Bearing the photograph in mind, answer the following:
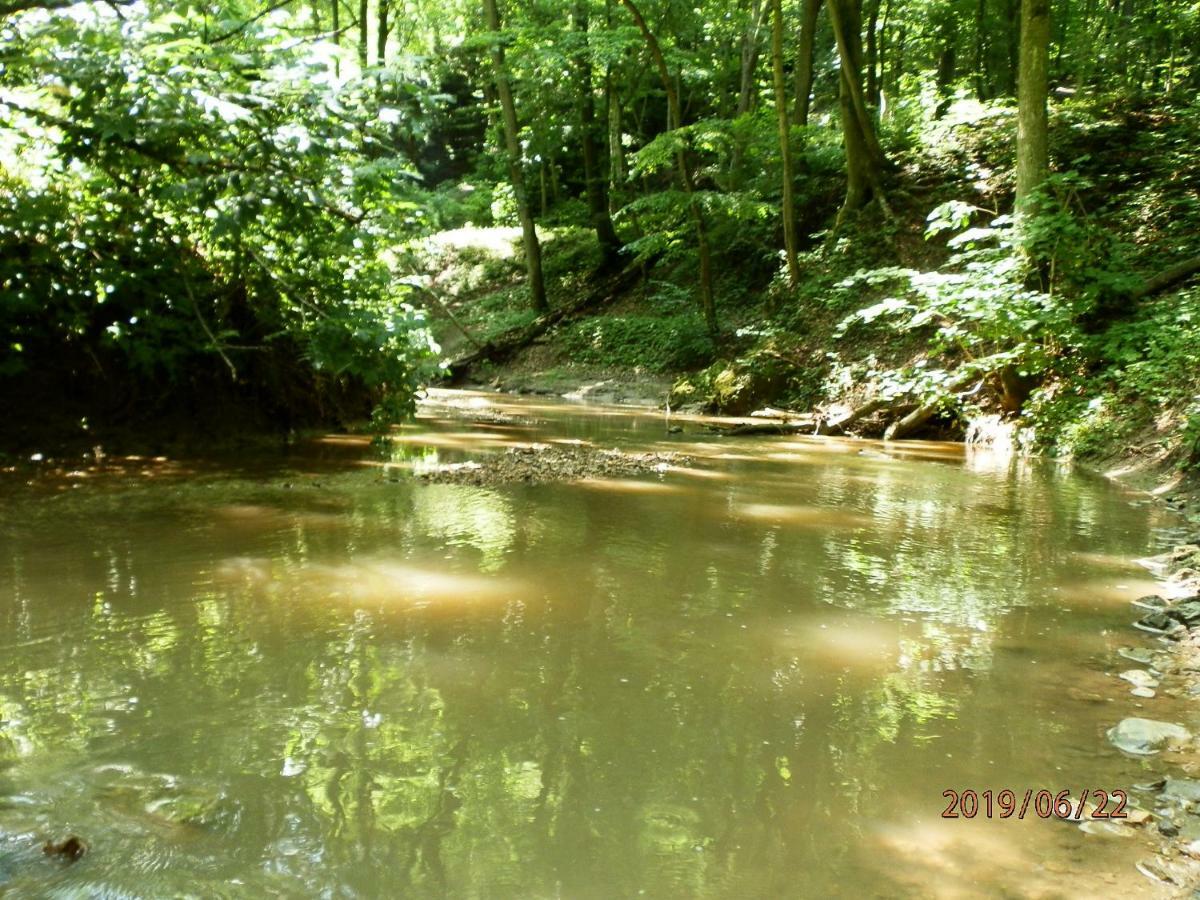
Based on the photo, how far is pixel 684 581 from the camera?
4.32 metres

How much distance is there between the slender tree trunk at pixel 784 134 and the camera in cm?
1426

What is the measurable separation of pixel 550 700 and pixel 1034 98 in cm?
1069

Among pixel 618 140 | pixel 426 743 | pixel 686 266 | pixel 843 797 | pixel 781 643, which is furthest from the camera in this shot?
pixel 618 140

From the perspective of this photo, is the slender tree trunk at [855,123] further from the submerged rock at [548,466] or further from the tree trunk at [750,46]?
the submerged rock at [548,466]

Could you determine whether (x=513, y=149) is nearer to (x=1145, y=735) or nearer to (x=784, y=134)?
(x=784, y=134)

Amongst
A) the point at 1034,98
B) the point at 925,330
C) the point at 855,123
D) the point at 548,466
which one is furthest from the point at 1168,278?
the point at 548,466

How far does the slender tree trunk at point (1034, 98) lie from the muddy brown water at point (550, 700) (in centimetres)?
617

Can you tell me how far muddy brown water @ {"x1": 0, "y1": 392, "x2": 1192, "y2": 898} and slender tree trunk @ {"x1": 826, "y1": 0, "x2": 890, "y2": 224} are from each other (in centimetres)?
1170

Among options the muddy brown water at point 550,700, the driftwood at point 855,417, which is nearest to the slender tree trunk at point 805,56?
the driftwood at point 855,417

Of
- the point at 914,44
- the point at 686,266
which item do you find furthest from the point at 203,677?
the point at 914,44

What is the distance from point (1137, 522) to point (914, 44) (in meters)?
22.7

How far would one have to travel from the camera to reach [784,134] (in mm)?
14703

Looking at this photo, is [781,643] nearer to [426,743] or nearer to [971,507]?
[426,743]

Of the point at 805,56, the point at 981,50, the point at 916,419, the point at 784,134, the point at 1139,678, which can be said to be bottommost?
the point at 1139,678
